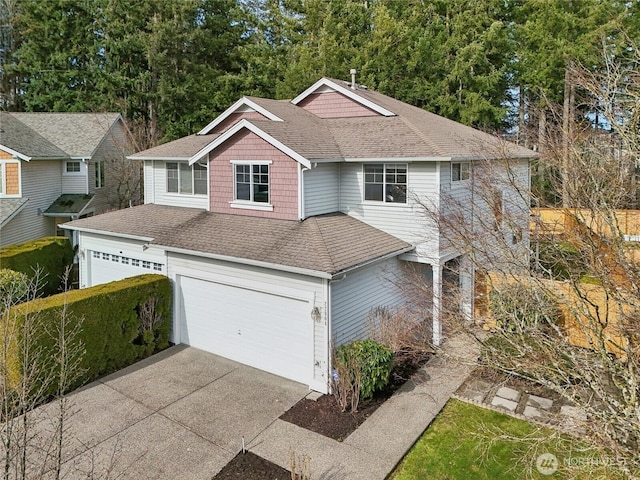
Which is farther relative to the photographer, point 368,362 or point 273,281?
point 273,281

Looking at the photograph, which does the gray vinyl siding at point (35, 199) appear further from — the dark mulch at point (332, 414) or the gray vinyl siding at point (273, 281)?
the dark mulch at point (332, 414)

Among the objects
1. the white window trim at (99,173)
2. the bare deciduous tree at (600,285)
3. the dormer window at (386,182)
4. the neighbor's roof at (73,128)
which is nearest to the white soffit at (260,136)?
the dormer window at (386,182)

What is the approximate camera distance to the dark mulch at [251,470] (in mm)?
8219

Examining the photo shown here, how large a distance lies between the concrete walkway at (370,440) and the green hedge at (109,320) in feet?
16.9

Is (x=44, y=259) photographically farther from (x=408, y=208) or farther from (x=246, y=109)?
(x=408, y=208)

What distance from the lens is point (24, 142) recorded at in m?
24.6

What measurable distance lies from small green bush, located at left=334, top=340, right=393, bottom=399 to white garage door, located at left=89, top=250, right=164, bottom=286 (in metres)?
7.29

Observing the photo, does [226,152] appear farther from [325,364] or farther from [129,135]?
[129,135]

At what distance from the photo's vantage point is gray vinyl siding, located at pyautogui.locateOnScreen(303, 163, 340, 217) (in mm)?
14020

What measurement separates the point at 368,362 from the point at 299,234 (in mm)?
4086

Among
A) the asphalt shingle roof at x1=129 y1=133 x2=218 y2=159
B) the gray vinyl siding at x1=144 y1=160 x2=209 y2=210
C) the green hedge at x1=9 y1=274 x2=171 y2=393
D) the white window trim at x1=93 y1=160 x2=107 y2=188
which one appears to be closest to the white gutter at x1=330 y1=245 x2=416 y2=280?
the green hedge at x1=9 y1=274 x2=171 y2=393

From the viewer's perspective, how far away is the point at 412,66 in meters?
31.0

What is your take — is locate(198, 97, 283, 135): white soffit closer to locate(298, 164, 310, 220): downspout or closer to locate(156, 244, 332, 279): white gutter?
locate(298, 164, 310, 220): downspout

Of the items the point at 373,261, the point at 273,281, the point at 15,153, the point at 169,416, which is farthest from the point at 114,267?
the point at 15,153
